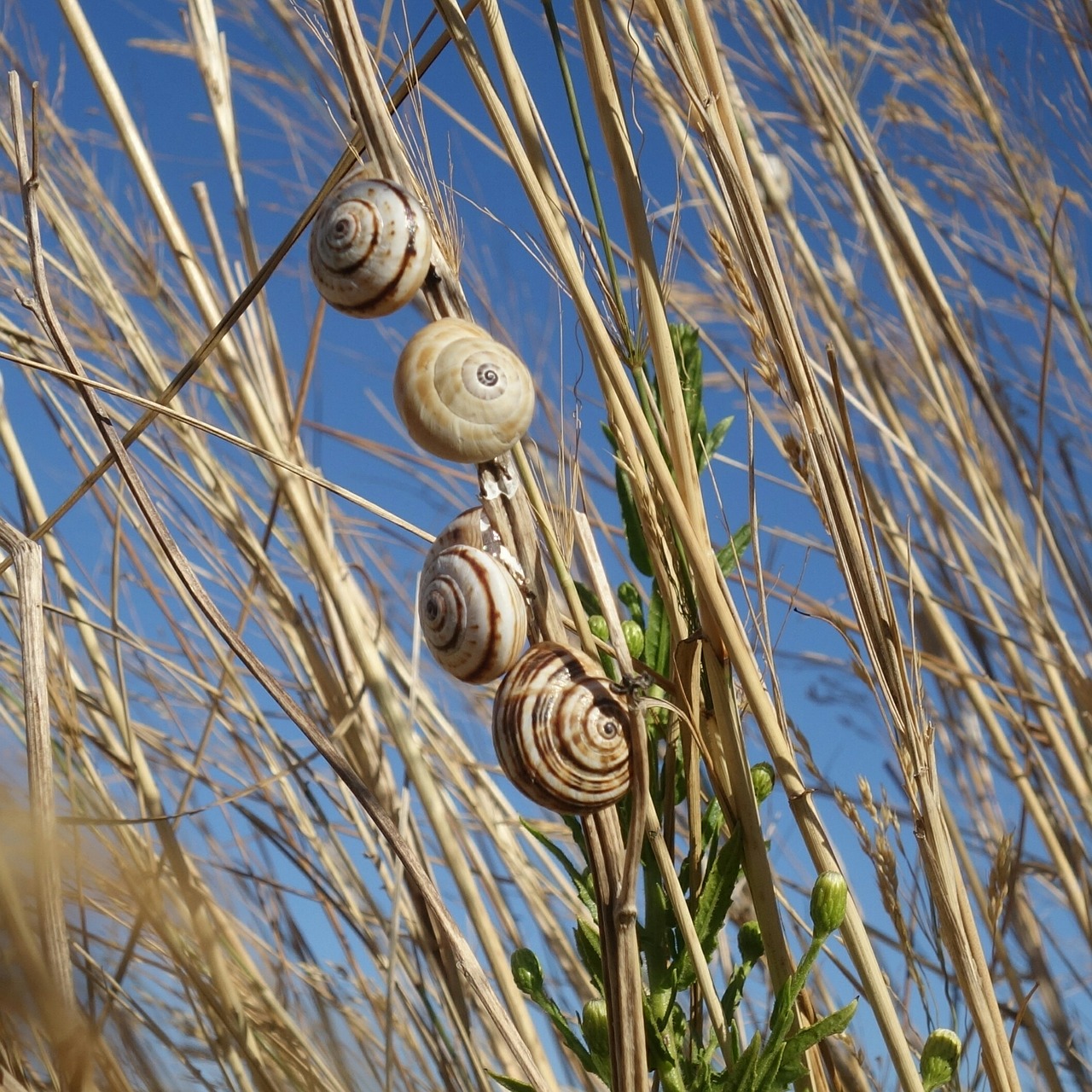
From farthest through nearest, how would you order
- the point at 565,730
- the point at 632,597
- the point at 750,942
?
the point at 632,597 < the point at 750,942 < the point at 565,730

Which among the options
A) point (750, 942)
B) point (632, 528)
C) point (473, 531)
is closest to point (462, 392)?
point (473, 531)

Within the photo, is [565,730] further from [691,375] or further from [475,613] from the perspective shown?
[691,375]

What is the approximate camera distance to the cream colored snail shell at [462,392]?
0.42 m

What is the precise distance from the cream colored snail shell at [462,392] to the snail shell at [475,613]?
0.14ft

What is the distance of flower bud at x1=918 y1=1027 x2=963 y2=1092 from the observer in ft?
1.66

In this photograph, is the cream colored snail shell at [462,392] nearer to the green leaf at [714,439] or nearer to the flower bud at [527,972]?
the green leaf at [714,439]

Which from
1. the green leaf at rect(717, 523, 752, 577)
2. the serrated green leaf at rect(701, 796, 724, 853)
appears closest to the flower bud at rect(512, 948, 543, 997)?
the serrated green leaf at rect(701, 796, 724, 853)

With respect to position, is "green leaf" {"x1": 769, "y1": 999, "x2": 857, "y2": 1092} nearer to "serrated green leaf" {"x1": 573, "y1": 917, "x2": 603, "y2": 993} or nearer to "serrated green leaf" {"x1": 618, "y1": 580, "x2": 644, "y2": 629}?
"serrated green leaf" {"x1": 573, "y1": 917, "x2": 603, "y2": 993}

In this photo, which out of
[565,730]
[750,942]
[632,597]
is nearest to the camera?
[565,730]

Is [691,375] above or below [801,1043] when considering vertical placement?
above

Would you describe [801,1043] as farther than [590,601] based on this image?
No

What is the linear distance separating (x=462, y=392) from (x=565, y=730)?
136 millimetres

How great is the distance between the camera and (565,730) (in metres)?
0.40

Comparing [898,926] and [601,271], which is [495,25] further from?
[898,926]
